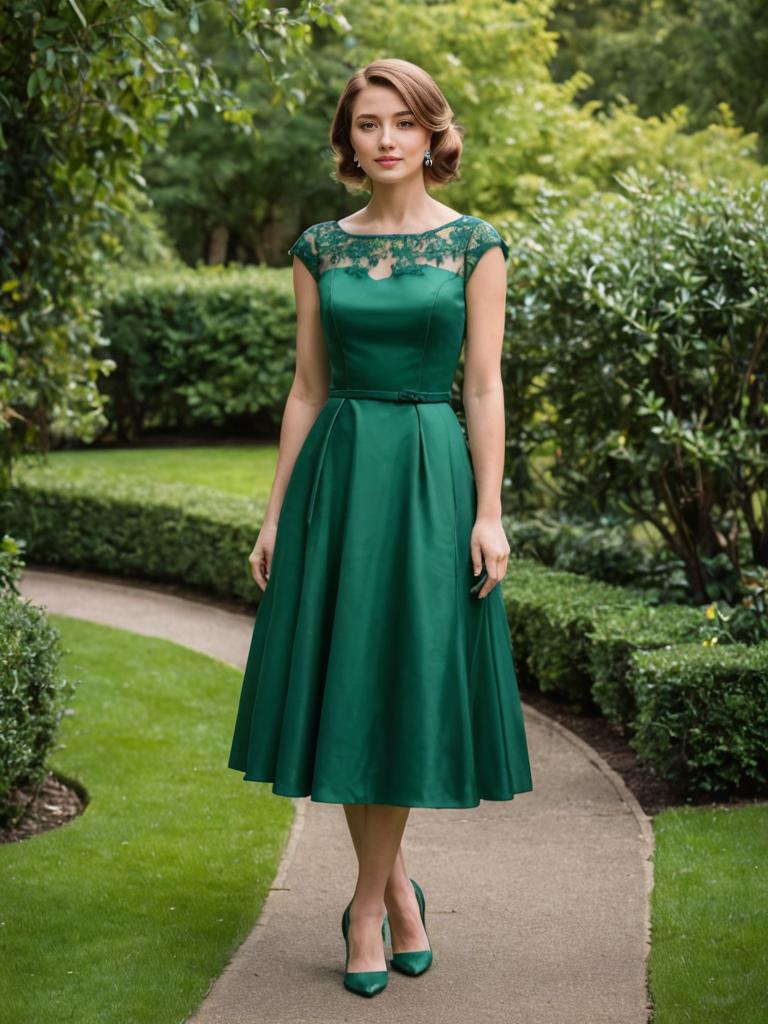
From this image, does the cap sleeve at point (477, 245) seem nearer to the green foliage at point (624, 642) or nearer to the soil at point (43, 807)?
the green foliage at point (624, 642)

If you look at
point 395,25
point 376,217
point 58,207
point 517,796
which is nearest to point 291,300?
point 395,25

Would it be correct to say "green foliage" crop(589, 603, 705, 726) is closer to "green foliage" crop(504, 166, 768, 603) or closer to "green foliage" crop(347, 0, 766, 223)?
"green foliage" crop(504, 166, 768, 603)

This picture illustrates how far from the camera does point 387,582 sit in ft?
10.9

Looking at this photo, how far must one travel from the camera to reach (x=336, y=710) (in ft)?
10.6

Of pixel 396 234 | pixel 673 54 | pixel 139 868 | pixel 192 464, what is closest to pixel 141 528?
pixel 192 464

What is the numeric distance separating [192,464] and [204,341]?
7.36ft

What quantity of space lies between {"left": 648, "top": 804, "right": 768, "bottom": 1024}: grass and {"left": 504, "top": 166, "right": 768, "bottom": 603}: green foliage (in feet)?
7.12

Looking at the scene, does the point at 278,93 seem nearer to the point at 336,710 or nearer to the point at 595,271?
the point at 595,271

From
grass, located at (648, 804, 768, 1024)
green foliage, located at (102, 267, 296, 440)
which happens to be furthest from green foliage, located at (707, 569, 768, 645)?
green foliage, located at (102, 267, 296, 440)

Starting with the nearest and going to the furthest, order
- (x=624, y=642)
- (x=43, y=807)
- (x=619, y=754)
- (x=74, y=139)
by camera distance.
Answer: (x=43, y=807), (x=624, y=642), (x=619, y=754), (x=74, y=139)

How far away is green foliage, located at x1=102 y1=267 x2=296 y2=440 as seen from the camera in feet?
51.6

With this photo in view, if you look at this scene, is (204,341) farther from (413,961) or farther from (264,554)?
(413,961)

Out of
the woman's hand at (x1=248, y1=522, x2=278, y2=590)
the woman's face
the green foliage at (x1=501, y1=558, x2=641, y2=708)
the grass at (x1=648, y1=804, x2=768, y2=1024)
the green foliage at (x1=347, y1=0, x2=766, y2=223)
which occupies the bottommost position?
the grass at (x1=648, y1=804, x2=768, y2=1024)

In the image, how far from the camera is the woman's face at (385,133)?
3.29 metres
